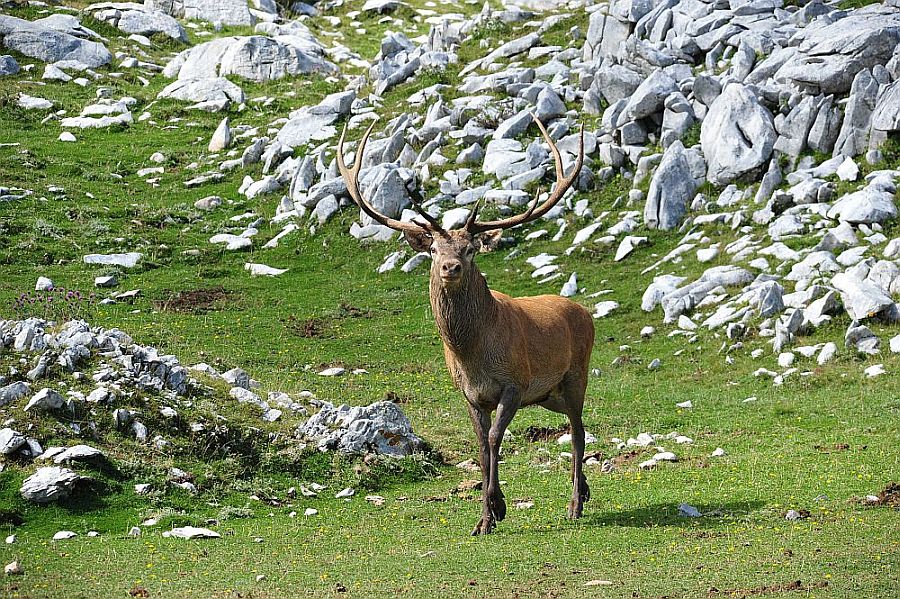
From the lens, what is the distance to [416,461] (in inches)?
692

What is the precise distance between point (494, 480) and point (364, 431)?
4.69 meters

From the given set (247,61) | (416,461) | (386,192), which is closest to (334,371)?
(416,461)

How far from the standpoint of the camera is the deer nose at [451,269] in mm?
12781

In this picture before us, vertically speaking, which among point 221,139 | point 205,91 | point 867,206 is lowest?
point 221,139

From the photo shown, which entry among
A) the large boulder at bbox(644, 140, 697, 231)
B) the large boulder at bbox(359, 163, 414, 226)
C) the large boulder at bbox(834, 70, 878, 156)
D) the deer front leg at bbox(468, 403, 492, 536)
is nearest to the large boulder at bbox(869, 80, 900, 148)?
the large boulder at bbox(834, 70, 878, 156)

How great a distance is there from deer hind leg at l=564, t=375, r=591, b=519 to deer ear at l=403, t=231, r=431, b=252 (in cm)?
306

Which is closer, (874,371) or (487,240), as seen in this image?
(487,240)

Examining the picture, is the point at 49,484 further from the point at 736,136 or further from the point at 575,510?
the point at 736,136

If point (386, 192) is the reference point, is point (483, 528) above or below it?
above

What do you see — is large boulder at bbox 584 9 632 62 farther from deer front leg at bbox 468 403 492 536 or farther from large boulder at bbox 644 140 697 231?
deer front leg at bbox 468 403 492 536

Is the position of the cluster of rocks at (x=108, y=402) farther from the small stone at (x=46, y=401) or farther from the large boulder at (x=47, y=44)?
the large boulder at (x=47, y=44)

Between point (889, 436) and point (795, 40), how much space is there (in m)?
20.8

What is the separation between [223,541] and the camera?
43.4ft

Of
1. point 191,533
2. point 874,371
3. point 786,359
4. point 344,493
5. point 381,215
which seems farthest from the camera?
point 786,359
